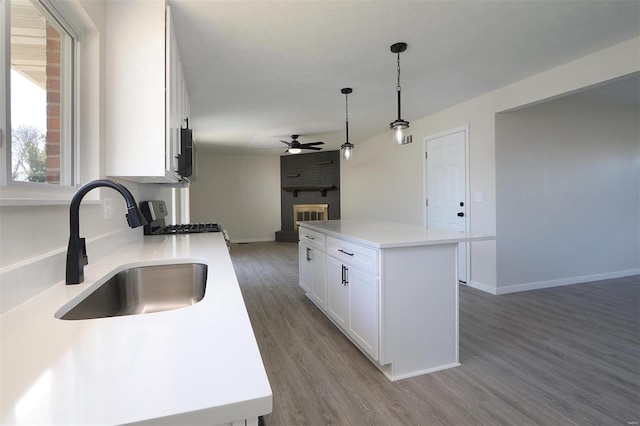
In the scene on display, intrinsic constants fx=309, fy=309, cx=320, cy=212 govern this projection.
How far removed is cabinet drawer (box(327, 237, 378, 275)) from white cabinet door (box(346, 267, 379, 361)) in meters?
0.05

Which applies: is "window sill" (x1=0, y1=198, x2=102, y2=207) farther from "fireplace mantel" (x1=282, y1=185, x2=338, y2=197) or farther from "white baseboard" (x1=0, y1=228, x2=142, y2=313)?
"fireplace mantel" (x1=282, y1=185, x2=338, y2=197)

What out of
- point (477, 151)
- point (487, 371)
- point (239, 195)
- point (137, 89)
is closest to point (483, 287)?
point (477, 151)

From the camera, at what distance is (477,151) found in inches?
157

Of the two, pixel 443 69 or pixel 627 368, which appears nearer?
pixel 627 368

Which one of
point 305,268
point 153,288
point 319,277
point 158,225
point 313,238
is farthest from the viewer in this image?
point 305,268

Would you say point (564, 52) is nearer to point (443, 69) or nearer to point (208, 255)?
point (443, 69)

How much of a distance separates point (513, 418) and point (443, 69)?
9.71ft

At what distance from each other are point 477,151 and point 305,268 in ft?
8.70

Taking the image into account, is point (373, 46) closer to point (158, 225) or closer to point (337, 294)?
point (337, 294)

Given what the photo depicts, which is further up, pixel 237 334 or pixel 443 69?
pixel 443 69

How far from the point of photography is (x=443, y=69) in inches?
123

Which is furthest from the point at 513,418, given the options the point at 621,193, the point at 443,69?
the point at 621,193

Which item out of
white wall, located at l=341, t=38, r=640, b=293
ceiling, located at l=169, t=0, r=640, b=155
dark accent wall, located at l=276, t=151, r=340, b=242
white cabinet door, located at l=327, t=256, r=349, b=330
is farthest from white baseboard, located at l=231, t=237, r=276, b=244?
white cabinet door, located at l=327, t=256, r=349, b=330

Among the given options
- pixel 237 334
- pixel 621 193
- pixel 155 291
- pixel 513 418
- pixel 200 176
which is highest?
pixel 200 176
